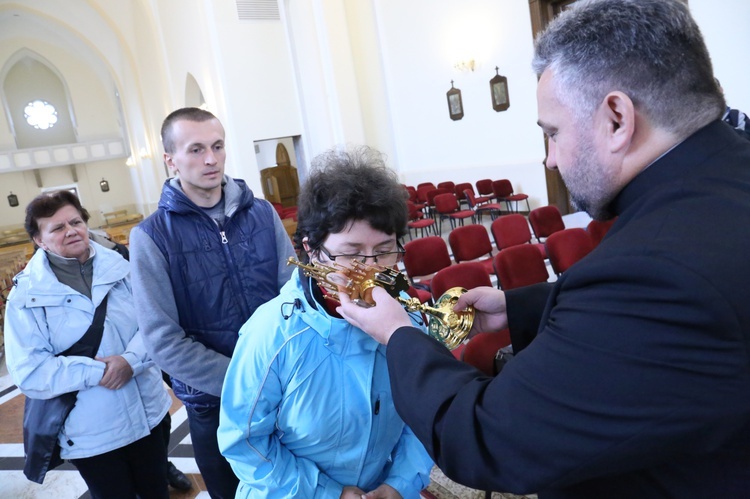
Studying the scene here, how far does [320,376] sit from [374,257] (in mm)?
359

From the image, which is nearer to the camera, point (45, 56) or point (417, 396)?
point (417, 396)

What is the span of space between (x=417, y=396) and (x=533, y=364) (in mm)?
228

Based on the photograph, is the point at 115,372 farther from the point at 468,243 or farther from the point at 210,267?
the point at 468,243

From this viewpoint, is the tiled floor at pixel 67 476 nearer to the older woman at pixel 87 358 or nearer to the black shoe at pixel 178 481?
the black shoe at pixel 178 481

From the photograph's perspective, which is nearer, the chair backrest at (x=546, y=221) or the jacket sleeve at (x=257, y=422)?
the jacket sleeve at (x=257, y=422)

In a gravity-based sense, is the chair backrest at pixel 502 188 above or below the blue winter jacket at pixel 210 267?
below

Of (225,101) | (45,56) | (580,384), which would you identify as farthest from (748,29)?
(45,56)

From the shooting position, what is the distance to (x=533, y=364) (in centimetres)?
76

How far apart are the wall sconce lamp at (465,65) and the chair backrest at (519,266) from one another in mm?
7400

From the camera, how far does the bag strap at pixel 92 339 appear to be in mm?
2137

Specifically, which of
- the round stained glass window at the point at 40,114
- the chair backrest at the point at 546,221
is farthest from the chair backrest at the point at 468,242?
the round stained glass window at the point at 40,114

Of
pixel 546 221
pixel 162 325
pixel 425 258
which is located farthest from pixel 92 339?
pixel 546 221

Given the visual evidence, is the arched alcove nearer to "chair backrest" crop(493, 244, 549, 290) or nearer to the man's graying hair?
"chair backrest" crop(493, 244, 549, 290)

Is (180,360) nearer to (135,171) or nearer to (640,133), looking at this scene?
(640,133)
